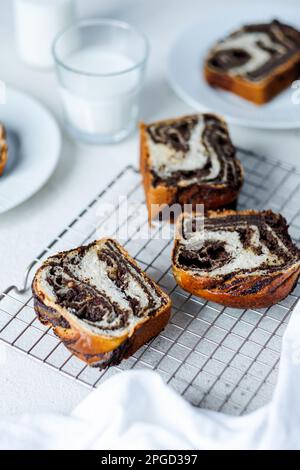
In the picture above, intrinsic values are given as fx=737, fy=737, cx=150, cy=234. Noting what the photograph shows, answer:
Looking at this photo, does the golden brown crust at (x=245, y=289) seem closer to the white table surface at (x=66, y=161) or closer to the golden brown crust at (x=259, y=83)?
the white table surface at (x=66, y=161)

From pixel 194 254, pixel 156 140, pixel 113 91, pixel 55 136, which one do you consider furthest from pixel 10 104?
pixel 194 254

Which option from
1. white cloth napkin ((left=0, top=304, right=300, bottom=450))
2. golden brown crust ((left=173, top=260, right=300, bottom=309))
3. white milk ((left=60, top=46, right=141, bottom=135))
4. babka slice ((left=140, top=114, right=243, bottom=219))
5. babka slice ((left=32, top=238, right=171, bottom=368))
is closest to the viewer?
white cloth napkin ((left=0, top=304, right=300, bottom=450))

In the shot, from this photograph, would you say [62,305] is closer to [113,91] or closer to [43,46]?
[113,91]

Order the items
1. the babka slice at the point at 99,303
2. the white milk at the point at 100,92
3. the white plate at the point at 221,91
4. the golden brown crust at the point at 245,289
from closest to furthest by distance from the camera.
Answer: the babka slice at the point at 99,303
the golden brown crust at the point at 245,289
the white milk at the point at 100,92
the white plate at the point at 221,91

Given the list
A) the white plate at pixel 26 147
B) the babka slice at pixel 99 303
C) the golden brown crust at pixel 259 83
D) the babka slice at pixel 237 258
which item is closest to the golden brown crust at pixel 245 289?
the babka slice at pixel 237 258

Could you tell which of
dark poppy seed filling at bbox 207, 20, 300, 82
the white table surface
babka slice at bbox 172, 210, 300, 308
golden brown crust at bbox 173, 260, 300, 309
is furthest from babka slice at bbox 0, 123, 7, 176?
dark poppy seed filling at bbox 207, 20, 300, 82

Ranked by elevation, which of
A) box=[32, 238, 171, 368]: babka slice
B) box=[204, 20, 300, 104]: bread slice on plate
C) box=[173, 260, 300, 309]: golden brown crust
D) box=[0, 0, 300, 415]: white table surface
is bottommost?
box=[0, 0, 300, 415]: white table surface

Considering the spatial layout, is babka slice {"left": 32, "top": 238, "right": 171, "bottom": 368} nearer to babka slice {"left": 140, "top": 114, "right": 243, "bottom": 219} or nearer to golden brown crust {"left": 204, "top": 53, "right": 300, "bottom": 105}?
babka slice {"left": 140, "top": 114, "right": 243, "bottom": 219}
